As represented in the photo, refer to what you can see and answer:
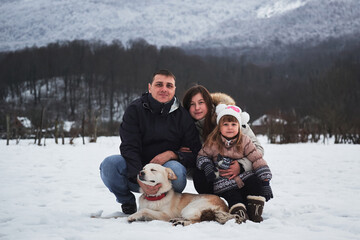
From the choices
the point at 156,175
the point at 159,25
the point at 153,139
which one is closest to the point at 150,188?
the point at 156,175

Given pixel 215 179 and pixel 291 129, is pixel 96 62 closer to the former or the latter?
pixel 291 129

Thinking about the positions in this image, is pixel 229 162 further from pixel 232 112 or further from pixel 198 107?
pixel 198 107

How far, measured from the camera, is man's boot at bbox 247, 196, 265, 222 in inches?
116

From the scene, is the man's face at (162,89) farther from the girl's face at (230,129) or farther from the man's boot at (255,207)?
the man's boot at (255,207)

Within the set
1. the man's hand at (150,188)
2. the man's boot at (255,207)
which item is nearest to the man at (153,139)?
the man's hand at (150,188)

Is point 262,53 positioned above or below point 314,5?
below

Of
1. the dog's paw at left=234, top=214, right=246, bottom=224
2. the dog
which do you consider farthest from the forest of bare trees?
the dog's paw at left=234, top=214, right=246, bottom=224

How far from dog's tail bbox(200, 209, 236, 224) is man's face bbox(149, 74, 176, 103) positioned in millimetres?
1401

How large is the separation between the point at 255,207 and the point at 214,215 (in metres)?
0.51

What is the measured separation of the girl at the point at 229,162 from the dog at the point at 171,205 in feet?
0.68

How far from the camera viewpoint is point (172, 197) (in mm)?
3020

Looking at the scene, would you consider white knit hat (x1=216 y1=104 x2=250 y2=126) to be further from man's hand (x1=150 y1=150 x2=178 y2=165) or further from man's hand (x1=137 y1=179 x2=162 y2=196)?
man's hand (x1=137 y1=179 x2=162 y2=196)

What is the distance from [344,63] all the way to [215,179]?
53657 mm

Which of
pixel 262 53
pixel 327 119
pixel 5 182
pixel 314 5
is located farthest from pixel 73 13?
pixel 5 182
